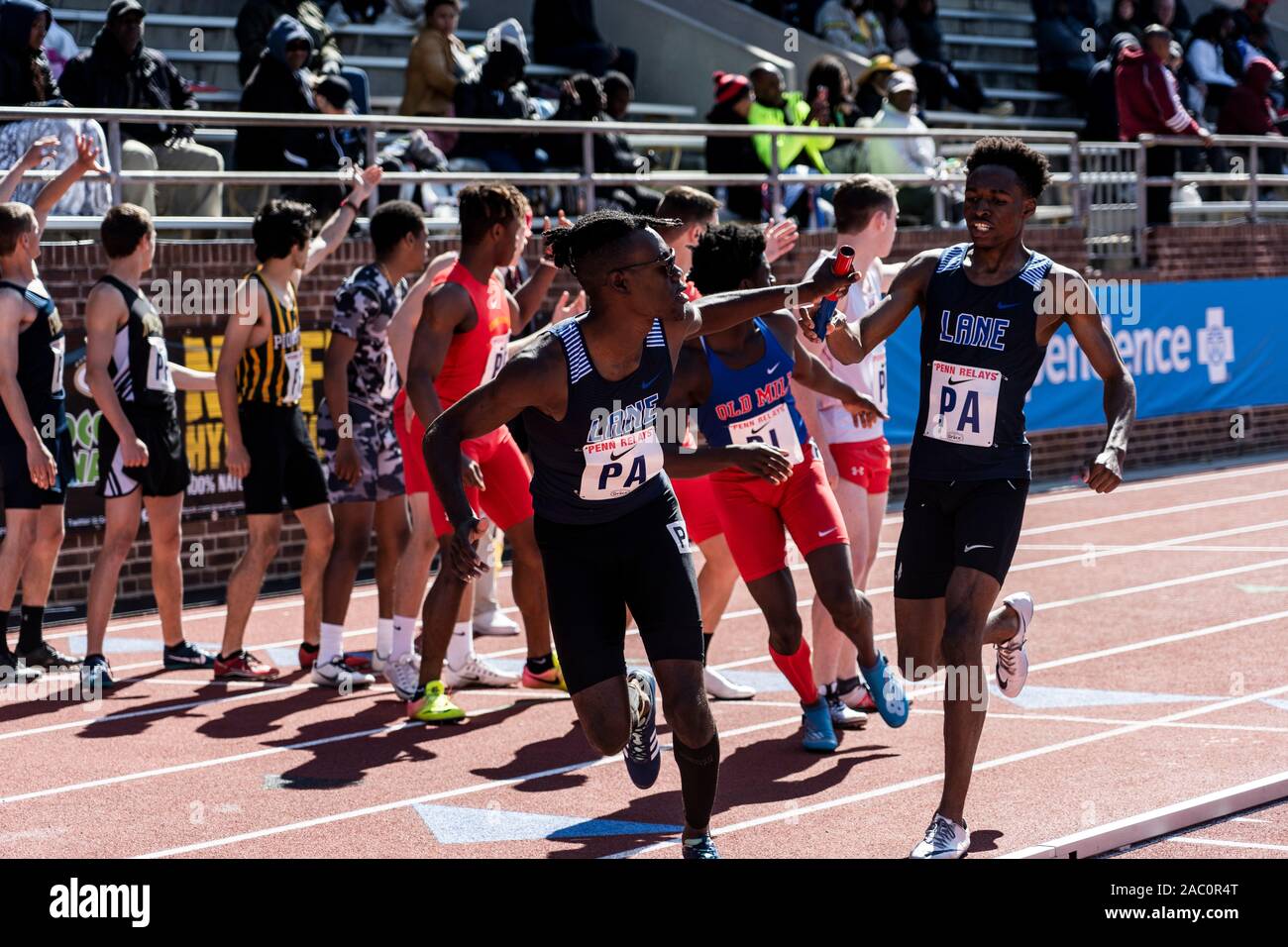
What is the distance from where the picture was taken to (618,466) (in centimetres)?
580

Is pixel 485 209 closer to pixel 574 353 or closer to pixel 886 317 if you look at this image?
pixel 886 317

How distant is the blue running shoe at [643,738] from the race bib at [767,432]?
1.61 m

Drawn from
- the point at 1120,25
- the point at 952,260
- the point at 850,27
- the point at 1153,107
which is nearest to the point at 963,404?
the point at 952,260

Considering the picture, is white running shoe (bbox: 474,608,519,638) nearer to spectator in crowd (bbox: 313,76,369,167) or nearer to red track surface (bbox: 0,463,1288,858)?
red track surface (bbox: 0,463,1288,858)

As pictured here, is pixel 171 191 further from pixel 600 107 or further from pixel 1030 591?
pixel 1030 591

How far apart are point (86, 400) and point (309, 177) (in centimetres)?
238

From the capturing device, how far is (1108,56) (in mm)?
21281

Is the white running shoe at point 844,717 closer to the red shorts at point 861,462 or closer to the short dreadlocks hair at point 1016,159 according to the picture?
the red shorts at point 861,462

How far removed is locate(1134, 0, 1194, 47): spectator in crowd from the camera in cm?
2217

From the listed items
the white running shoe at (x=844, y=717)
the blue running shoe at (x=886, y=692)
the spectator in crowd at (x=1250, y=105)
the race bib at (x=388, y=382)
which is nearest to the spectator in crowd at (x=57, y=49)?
the race bib at (x=388, y=382)

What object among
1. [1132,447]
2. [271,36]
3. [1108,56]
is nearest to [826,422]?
[271,36]

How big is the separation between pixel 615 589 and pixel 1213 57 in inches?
816

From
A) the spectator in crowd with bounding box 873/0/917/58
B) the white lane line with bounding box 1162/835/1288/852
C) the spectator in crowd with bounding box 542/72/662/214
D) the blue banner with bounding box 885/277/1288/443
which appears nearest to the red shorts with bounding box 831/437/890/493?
the white lane line with bounding box 1162/835/1288/852

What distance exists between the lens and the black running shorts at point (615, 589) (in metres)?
5.81
